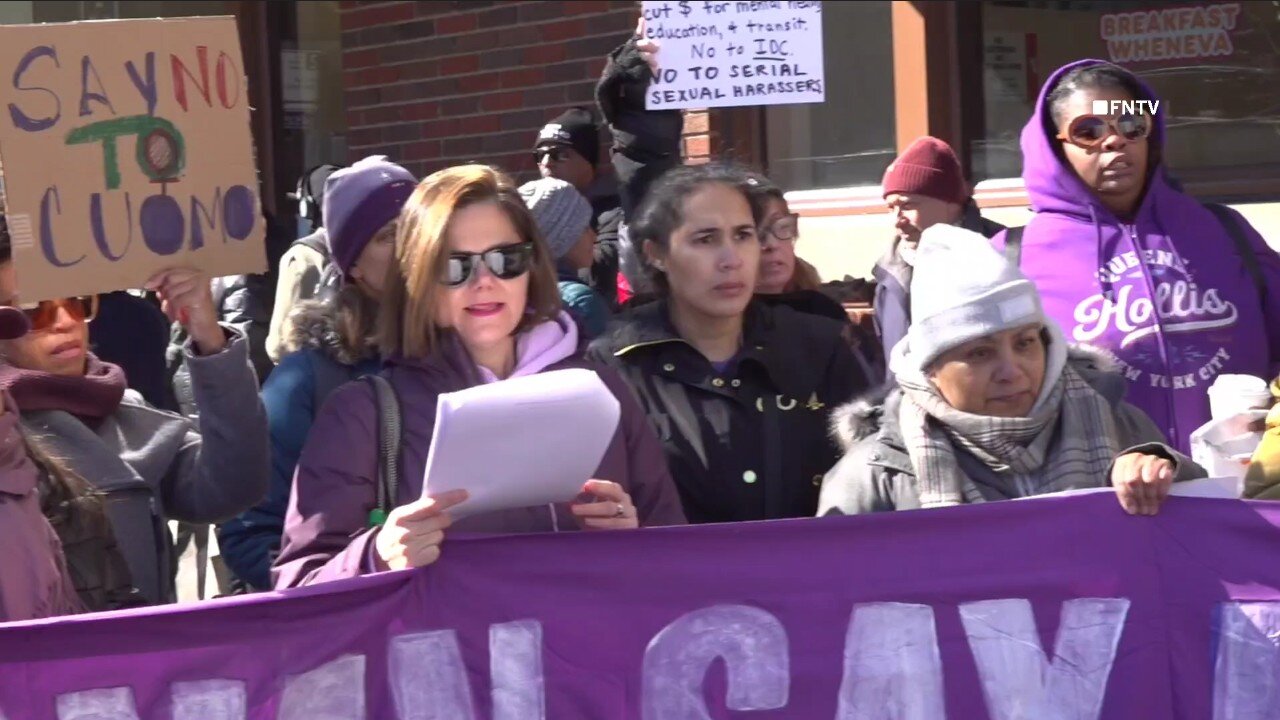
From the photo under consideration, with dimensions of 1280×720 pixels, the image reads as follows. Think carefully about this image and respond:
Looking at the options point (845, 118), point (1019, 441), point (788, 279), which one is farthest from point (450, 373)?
point (845, 118)

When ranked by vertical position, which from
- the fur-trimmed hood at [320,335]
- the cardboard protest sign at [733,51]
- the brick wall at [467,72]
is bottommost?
the fur-trimmed hood at [320,335]

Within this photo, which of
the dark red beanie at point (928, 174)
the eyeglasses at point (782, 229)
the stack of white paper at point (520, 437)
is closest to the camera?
the stack of white paper at point (520, 437)

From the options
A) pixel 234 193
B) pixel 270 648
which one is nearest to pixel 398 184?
pixel 234 193

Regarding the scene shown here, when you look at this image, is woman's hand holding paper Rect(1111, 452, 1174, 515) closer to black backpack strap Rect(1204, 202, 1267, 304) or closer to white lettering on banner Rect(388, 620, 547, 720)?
black backpack strap Rect(1204, 202, 1267, 304)

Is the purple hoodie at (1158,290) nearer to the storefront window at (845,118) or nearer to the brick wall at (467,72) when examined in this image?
the storefront window at (845,118)

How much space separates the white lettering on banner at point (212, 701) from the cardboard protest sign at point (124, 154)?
75cm

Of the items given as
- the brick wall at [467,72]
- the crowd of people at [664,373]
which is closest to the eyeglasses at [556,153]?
the brick wall at [467,72]

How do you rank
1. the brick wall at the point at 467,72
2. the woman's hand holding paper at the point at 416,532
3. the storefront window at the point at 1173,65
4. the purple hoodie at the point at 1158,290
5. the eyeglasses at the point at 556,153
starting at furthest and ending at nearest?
the brick wall at the point at 467,72 < the eyeglasses at the point at 556,153 < the storefront window at the point at 1173,65 < the purple hoodie at the point at 1158,290 < the woman's hand holding paper at the point at 416,532

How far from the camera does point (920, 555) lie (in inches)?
131

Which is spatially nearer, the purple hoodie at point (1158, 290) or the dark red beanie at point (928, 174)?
the purple hoodie at point (1158, 290)

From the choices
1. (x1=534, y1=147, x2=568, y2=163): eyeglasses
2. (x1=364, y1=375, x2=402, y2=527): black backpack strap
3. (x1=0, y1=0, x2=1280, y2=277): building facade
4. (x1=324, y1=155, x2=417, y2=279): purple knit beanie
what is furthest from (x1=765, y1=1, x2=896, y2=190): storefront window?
(x1=364, y1=375, x2=402, y2=527): black backpack strap

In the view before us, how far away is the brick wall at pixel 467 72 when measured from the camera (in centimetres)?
759

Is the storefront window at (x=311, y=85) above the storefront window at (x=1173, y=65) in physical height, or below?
above

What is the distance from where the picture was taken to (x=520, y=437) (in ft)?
9.53
